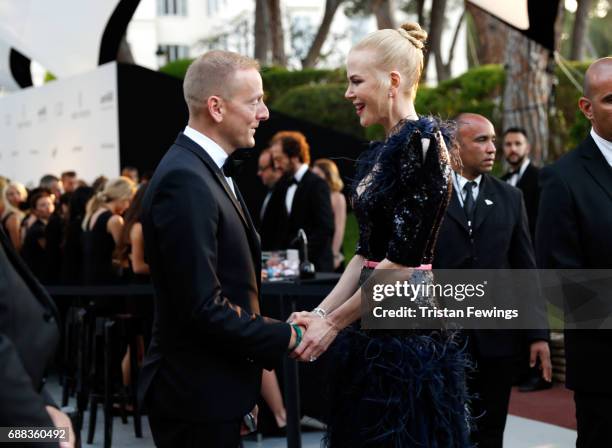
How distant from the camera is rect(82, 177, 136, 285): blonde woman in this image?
26.1 ft

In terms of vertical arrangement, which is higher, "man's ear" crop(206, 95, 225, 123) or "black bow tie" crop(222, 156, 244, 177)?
"man's ear" crop(206, 95, 225, 123)

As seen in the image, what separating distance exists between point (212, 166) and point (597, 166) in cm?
164

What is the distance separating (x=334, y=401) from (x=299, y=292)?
221cm

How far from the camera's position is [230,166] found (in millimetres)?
3303

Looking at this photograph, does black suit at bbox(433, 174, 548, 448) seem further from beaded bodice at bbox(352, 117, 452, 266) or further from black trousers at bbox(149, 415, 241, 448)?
black trousers at bbox(149, 415, 241, 448)

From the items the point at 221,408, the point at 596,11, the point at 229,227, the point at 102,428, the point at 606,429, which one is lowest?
the point at 102,428

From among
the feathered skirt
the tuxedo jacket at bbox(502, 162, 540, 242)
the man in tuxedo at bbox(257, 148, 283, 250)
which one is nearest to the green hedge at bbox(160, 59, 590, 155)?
the tuxedo jacket at bbox(502, 162, 540, 242)

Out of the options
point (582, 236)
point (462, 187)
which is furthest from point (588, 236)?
point (462, 187)

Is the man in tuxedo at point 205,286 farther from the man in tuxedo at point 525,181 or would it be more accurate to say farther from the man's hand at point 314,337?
the man in tuxedo at point 525,181

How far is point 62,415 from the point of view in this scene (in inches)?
92.6

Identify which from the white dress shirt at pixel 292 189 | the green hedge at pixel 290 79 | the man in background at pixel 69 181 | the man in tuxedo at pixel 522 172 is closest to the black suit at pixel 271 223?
the white dress shirt at pixel 292 189

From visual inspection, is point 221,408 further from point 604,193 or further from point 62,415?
point 604,193

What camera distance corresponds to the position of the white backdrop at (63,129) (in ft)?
47.9

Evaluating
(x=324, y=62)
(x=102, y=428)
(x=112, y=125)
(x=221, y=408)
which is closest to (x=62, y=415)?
(x=221, y=408)
